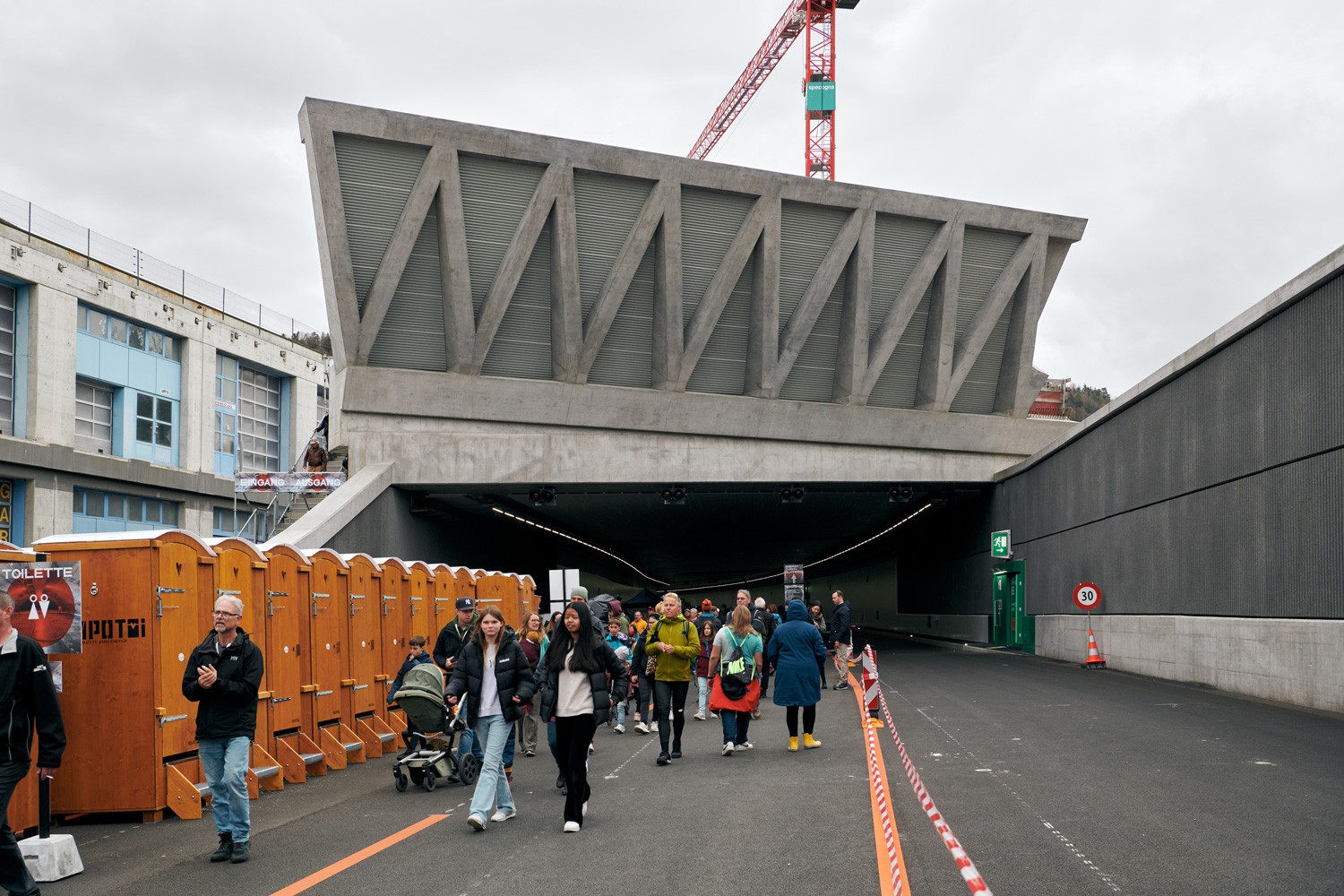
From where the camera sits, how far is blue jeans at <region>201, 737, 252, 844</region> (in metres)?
8.22

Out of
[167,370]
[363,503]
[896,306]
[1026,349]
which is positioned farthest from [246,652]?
[167,370]

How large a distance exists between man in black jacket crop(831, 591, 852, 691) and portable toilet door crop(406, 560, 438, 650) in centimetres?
751

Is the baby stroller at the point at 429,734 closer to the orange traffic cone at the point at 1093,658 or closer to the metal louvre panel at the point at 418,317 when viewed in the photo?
the orange traffic cone at the point at 1093,658

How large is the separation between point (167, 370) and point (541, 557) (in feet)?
57.9

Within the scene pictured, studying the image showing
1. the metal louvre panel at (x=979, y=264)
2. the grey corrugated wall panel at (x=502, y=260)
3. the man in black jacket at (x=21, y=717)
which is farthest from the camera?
the metal louvre panel at (x=979, y=264)

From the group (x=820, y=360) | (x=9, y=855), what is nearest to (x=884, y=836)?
(x=9, y=855)

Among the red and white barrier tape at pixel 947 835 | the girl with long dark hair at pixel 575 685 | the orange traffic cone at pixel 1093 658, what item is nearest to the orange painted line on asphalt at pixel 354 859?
the girl with long dark hair at pixel 575 685

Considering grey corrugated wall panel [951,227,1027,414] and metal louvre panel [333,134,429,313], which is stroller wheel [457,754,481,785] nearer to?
metal louvre panel [333,134,429,313]

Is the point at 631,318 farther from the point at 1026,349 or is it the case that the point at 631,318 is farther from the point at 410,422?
the point at 1026,349

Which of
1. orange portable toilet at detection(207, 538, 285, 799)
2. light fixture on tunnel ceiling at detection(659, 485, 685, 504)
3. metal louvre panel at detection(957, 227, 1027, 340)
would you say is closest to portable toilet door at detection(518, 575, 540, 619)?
light fixture on tunnel ceiling at detection(659, 485, 685, 504)

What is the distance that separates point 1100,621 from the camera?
2795 centimetres

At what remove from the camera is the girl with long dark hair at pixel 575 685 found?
362 inches

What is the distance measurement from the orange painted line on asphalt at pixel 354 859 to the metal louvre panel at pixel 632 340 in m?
29.7

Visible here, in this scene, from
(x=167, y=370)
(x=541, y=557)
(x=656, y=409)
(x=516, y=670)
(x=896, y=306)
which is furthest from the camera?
(x=541, y=557)
